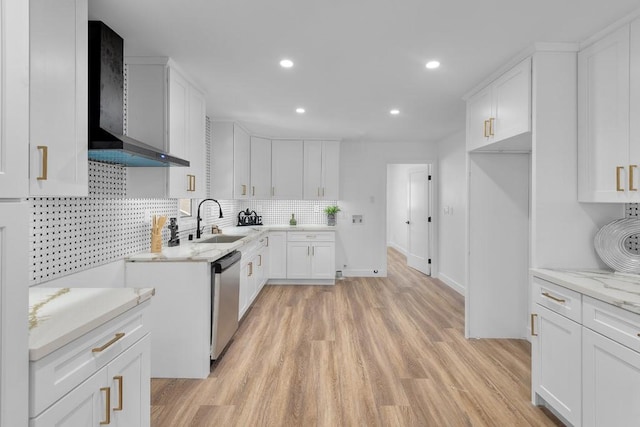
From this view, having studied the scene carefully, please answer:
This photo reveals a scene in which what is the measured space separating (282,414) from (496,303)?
2329mm

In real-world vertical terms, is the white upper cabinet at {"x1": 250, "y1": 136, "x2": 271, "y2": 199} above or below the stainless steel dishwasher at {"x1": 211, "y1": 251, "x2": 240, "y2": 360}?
above

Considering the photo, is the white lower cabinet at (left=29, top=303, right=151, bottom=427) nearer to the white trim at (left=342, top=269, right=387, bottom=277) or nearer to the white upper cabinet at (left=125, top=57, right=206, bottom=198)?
the white upper cabinet at (left=125, top=57, right=206, bottom=198)

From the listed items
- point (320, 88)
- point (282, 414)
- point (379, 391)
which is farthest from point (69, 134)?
point (379, 391)

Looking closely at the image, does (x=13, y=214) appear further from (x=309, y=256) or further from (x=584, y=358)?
(x=309, y=256)

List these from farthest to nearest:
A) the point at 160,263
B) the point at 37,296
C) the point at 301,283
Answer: the point at 301,283, the point at 160,263, the point at 37,296

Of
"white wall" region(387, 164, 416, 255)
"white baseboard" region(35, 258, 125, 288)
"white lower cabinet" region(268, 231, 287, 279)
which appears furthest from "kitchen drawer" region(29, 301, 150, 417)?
"white wall" region(387, 164, 416, 255)

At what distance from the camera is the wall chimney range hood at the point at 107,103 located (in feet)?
5.95

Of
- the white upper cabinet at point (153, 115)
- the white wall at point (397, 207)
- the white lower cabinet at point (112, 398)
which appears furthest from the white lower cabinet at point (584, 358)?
the white wall at point (397, 207)

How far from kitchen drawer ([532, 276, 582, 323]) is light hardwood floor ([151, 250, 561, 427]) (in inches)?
27.3

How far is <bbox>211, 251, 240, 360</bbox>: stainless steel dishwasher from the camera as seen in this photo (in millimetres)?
2613

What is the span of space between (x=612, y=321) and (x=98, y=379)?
224 centimetres

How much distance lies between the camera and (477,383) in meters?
2.46

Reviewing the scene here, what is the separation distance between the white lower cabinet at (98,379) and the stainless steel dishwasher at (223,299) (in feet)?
3.40

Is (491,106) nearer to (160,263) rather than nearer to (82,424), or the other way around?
(160,263)
